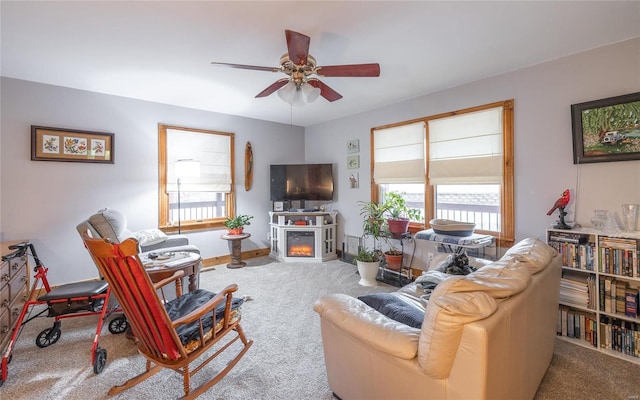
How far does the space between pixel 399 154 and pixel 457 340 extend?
335 cm

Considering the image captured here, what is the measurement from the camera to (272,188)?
5.05m

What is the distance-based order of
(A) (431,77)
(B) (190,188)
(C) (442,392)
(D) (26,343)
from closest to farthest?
1. (C) (442,392)
2. (D) (26,343)
3. (A) (431,77)
4. (B) (190,188)

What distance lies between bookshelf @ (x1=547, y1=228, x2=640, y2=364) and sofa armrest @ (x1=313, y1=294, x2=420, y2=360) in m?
2.02

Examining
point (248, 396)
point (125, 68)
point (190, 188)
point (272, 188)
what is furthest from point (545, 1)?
point (190, 188)

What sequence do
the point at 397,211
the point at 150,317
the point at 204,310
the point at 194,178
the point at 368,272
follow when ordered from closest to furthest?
the point at 150,317 → the point at 204,310 → the point at 368,272 → the point at 397,211 → the point at 194,178

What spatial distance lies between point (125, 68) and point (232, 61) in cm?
118

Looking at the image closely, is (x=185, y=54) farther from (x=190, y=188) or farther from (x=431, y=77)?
(x=431, y=77)

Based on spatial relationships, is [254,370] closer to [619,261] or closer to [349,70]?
[349,70]

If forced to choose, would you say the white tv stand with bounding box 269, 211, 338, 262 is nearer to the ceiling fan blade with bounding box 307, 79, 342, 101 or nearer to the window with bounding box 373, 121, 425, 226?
→ the window with bounding box 373, 121, 425, 226

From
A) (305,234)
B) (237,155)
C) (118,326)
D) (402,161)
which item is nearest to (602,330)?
(402,161)

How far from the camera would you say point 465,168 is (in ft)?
11.0

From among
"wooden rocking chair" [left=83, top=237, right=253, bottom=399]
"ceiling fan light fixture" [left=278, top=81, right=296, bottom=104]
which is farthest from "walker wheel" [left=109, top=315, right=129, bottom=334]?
"ceiling fan light fixture" [left=278, top=81, right=296, bottom=104]

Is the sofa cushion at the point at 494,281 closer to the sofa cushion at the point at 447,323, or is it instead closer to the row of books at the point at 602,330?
the sofa cushion at the point at 447,323

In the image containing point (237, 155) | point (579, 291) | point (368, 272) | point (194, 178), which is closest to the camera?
point (579, 291)
